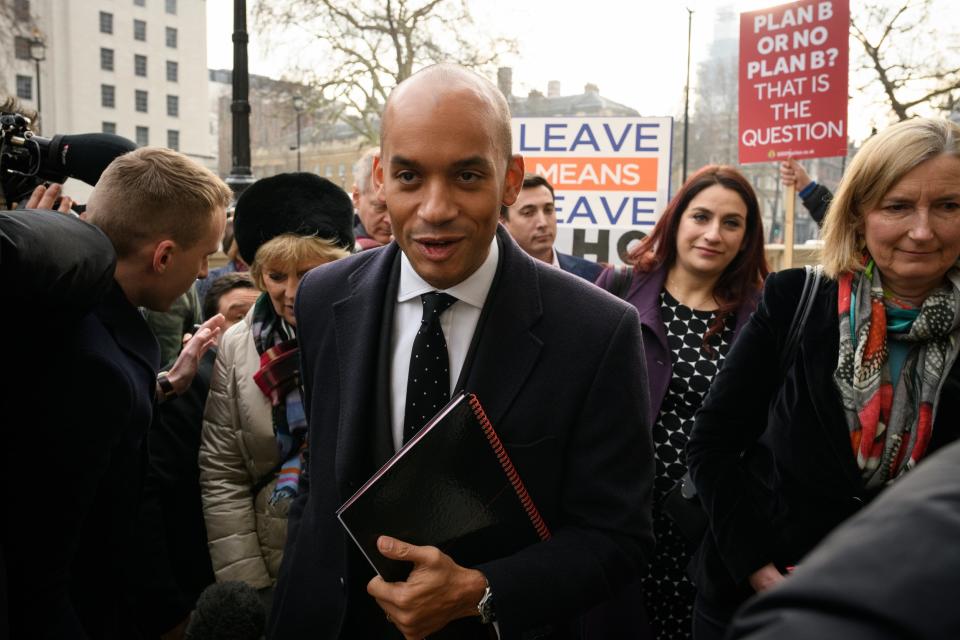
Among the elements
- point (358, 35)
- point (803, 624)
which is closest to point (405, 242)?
point (803, 624)

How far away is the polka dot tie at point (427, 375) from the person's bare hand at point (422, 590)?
35 centimetres

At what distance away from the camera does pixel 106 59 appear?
207 ft

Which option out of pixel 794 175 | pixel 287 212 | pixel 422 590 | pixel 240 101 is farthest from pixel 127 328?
pixel 240 101

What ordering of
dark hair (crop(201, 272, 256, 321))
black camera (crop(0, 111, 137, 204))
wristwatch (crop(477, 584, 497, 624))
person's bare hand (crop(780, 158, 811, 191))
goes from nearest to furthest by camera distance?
wristwatch (crop(477, 584, 497, 624)) < black camera (crop(0, 111, 137, 204)) < dark hair (crop(201, 272, 256, 321)) < person's bare hand (crop(780, 158, 811, 191))

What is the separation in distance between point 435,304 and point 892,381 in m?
1.20

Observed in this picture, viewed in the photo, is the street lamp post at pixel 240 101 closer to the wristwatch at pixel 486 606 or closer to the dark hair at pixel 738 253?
the dark hair at pixel 738 253

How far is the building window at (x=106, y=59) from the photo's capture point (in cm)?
6266

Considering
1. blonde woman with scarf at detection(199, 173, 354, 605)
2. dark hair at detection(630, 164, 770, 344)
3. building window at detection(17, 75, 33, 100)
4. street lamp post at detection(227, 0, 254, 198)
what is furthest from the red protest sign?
building window at detection(17, 75, 33, 100)

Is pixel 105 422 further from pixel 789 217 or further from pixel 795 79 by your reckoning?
pixel 795 79

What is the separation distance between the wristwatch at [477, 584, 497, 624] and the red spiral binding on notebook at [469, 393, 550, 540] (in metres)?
0.17

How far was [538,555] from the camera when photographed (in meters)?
1.66

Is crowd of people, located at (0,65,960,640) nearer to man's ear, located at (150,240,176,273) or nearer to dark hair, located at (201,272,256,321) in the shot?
man's ear, located at (150,240,176,273)

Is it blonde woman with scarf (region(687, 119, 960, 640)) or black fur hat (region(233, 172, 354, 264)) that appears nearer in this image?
blonde woman with scarf (region(687, 119, 960, 640))

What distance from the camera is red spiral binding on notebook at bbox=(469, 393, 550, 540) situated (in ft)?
4.97
